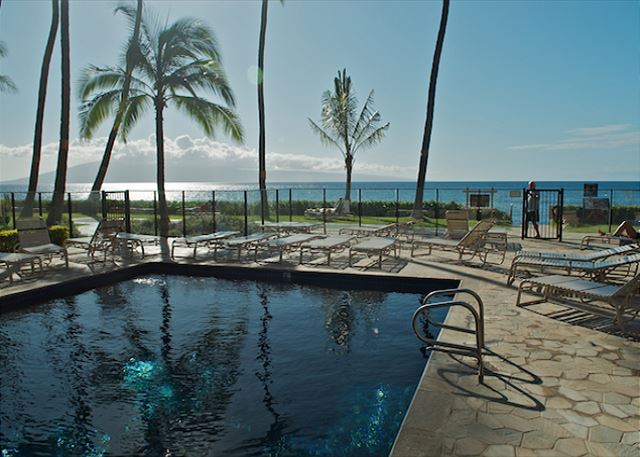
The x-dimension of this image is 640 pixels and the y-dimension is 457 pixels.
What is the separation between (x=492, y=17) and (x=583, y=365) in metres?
12.8

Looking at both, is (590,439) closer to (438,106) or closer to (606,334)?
(606,334)

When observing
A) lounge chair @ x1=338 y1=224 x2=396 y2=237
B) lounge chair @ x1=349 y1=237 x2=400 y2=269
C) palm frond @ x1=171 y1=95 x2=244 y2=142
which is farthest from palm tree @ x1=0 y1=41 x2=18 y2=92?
lounge chair @ x1=349 y1=237 x2=400 y2=269

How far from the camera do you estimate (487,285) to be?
6.62 metres

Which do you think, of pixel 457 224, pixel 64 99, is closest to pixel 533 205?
pixel 457 224

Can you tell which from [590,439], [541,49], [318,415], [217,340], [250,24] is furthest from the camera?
[250,24]

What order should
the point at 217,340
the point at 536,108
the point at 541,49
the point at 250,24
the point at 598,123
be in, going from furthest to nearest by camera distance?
the point at 598,123 → the point at 536,108 → the point at 250,24 → the point at 541,49 → the point at 217,340

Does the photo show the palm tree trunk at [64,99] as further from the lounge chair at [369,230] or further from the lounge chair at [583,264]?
the lounge chair at [583,264]

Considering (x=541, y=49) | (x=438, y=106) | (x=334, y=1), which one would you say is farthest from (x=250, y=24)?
(x=541, y=49)

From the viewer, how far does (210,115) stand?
1433cm

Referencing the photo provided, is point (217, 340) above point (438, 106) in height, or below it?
below

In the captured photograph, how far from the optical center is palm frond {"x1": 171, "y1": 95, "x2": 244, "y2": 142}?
46.0 feet

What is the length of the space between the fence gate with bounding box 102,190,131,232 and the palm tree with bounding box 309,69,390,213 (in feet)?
47.4

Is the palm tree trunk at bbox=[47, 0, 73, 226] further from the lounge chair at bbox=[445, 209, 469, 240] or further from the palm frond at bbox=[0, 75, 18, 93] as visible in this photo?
the lounge chair at bbox=[445, 209, 469, 240]

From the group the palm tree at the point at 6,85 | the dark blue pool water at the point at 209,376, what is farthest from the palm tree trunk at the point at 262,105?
the palm tree at the point at 6,85
